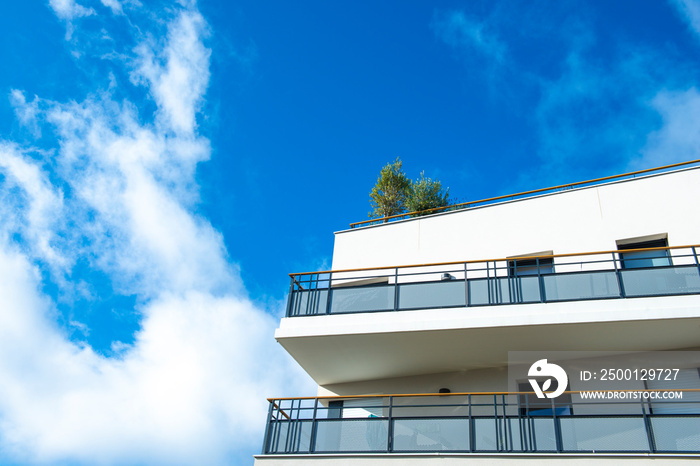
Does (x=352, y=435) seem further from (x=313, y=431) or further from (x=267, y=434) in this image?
(x=267, y=434)

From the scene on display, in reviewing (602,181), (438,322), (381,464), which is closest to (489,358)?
(438,322)

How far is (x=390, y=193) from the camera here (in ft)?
90.0

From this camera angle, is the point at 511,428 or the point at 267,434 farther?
the point at 267,434

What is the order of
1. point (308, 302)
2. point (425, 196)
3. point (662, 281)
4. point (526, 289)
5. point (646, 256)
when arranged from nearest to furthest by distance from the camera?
point (662, 281) → point (526, 289) → point (646, 256) → point (308, 302) → point (425, 196)

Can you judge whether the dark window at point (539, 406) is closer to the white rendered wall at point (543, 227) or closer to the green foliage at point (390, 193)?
the white rendered wall at point (543, 227)

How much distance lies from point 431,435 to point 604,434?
118 inches

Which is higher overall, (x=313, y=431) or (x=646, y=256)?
(x=646, y=256)

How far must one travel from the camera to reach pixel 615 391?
12281 mm

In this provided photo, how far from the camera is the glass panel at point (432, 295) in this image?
13508 millimetres

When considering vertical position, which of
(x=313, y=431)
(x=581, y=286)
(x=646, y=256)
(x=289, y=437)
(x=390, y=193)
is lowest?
(x=289, y=437)

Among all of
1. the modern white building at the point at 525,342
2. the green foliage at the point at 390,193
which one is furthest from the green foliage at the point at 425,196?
the modern white building at the point at 525,342

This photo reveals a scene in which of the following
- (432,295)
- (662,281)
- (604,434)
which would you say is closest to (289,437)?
(432,295)

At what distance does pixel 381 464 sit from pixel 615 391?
15.5 ft

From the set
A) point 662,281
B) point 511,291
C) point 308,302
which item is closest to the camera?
point 662,281
